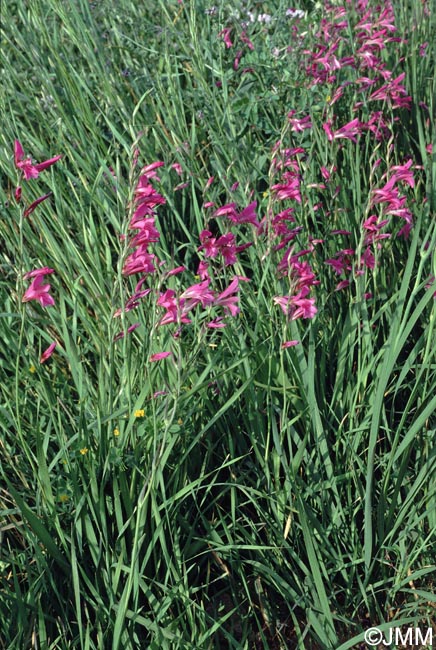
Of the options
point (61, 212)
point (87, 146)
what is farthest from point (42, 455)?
point (87, 146)

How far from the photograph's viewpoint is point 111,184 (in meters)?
2.57

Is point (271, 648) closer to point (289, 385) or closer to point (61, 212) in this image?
point (289, 385)

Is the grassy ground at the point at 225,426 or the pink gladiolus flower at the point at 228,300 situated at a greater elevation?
A: the pink gladiolus flower at the point at 228,300

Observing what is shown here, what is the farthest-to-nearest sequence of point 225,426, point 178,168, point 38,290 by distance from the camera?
point 178,168, point 225,426, point 38,290

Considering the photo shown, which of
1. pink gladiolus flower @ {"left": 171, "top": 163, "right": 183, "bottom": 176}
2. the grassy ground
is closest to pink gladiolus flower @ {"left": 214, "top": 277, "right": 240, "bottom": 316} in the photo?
the grassy ground

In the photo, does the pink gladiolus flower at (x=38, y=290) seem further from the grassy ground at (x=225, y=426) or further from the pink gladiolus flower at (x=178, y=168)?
the pink gladiolus flower at (x=178, y=168)

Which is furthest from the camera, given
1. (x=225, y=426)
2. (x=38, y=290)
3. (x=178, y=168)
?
(x=178, y=168)

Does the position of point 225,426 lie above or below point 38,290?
below

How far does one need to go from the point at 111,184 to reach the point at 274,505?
124 cm

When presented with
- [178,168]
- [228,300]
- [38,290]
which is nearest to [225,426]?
[228,300]

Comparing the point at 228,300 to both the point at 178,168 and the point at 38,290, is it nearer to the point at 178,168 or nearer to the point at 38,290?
the point at 38,290

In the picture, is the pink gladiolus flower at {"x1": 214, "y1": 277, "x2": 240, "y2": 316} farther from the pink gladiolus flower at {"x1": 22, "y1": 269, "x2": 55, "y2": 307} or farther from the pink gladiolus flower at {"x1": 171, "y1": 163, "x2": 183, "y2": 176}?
the pink gladiolus flower at {"x1": 171, "y1": 163, "x2": 183, "y2": 176}

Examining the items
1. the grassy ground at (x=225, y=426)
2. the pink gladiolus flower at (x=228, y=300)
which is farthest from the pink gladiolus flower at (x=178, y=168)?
the pink gladiolus flower at (x=228, y=300)

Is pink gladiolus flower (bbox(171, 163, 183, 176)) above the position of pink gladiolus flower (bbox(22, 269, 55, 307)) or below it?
below
